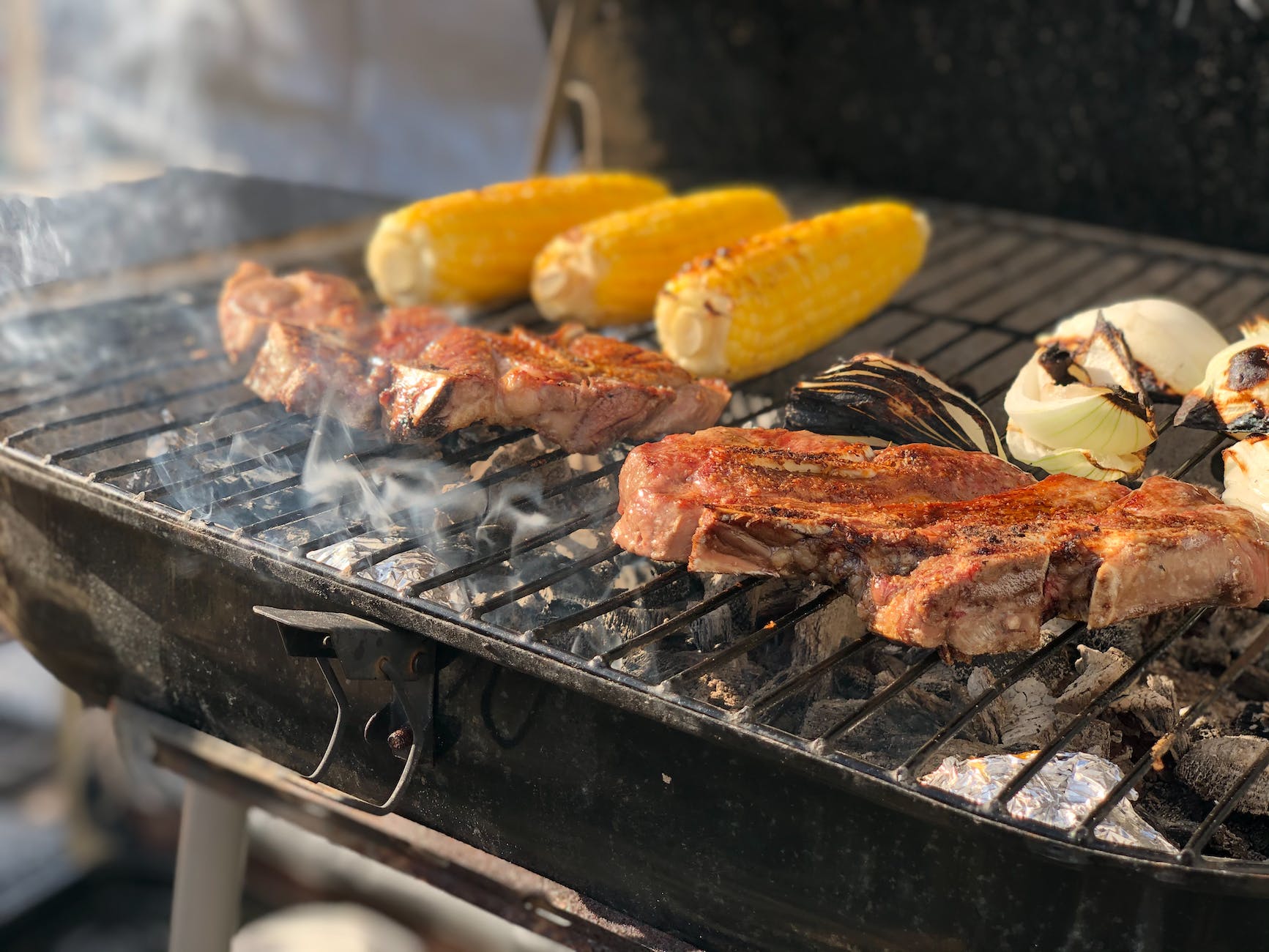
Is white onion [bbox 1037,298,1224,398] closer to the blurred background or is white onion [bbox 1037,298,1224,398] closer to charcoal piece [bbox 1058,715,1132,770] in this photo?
charcoal piece [bbox 1058,715,1132,770]

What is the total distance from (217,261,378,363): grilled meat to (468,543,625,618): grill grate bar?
0.93 m

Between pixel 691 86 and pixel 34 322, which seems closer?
pixel 34 322

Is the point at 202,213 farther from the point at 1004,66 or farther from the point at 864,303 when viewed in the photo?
the point at 1004,66

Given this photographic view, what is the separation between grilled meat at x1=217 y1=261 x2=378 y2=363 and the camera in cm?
285

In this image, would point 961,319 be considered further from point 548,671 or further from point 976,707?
point 548,671

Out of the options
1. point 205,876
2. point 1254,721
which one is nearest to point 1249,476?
point 1254,721

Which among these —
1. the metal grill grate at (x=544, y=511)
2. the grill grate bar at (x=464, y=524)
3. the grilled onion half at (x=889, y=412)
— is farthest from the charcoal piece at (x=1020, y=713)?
the grill grate bar at (x=464, y=524)

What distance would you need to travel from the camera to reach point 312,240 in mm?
4105

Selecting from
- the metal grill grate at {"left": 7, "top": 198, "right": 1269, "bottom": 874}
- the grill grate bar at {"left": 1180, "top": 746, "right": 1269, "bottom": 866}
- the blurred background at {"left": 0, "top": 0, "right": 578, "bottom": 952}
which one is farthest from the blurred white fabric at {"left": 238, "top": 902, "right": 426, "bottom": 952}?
the grill grate bar at {"left": 1180, "top": 746, "right": 1269, "bottom": 866}

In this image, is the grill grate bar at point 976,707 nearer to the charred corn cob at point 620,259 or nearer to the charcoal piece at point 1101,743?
Answer: the charcoal piece at point 1101,743

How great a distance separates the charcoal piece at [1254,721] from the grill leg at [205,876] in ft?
6.35

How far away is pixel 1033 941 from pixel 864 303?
1906 mm

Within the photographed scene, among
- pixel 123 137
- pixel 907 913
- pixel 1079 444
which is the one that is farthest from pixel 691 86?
pixel 907 913

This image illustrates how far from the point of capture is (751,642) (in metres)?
1.89
